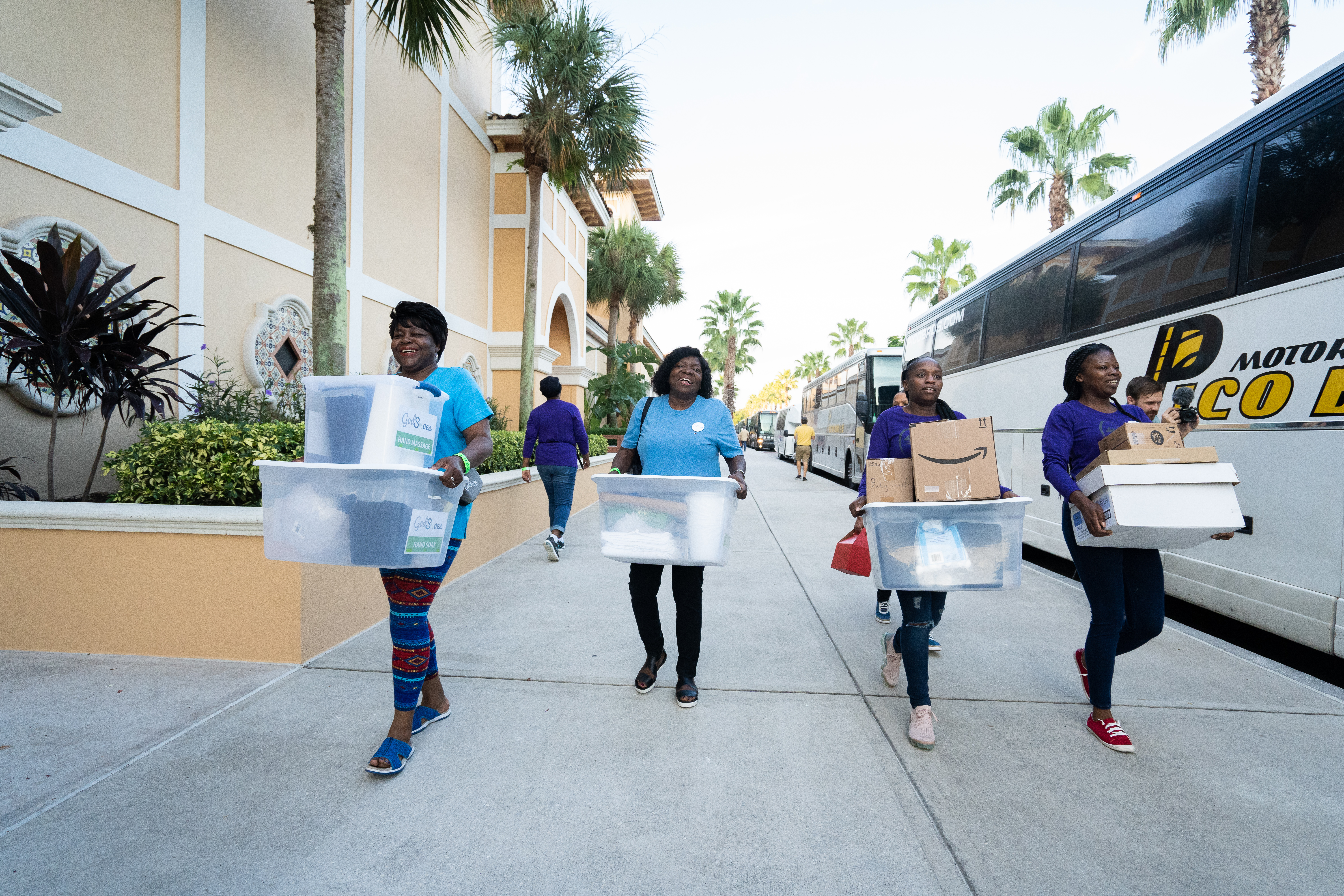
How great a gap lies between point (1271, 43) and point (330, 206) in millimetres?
16689

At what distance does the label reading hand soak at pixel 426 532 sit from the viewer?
2398mm

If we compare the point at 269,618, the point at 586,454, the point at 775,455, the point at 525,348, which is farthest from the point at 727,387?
the point at 269,618

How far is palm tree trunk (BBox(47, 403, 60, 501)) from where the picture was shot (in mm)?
4230

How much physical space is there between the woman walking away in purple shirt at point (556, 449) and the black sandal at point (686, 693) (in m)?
3.71

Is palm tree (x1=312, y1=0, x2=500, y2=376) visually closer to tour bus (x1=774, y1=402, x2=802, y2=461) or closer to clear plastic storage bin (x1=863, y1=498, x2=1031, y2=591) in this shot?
clear plastic storage bin (x1=863, y1=498, x2=1031, y2=591)

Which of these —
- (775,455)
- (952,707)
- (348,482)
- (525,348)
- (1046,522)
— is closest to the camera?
(348,482)

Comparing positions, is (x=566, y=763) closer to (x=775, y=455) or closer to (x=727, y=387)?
(x=775, y=455)

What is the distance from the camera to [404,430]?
238 centimetres

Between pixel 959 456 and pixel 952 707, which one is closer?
pixel 959 456

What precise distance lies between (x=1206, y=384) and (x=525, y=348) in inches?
373

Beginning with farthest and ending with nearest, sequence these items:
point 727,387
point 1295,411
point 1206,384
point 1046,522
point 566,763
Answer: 1. point 727,387
2. point 1046,522
3. point 1206,384
4. point 1295,411
5. point 566,763

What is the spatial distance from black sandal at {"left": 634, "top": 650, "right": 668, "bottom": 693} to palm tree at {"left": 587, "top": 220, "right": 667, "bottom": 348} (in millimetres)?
20998

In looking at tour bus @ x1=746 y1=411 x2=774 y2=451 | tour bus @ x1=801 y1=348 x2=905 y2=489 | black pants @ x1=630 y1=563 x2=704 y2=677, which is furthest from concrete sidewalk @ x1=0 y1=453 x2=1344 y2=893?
tour bus @ x1=746 y1=411 x2=774 y2=451

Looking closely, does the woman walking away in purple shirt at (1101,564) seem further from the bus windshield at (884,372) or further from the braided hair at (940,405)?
the bus windshield at (884,372)
